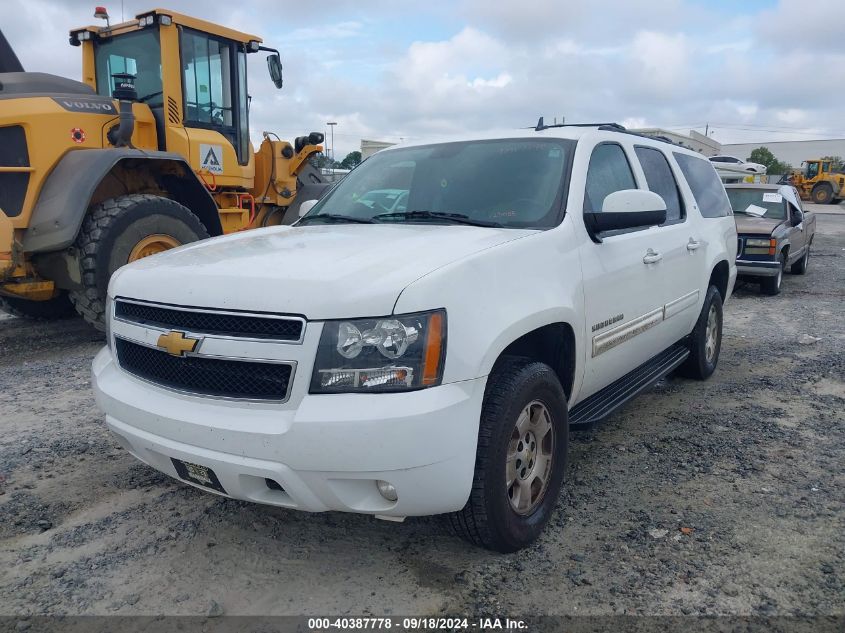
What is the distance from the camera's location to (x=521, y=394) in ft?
9.04

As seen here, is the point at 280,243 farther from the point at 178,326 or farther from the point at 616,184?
the point at 616,184

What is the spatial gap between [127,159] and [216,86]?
1739 mm

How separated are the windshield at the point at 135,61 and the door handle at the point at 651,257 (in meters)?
5.43

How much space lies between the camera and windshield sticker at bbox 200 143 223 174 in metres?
7.40

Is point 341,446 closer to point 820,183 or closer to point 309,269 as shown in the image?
point 309,269

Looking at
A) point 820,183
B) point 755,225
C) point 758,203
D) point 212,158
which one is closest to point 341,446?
point 212,158

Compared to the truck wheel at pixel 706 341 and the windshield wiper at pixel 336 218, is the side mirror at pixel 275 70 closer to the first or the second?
the windshield wiper at pixel 336 218

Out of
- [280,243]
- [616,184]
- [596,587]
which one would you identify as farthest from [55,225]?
[596,587]

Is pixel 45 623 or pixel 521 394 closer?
pixel 45 623

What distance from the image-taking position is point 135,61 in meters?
7.51

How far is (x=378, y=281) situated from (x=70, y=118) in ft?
16.6

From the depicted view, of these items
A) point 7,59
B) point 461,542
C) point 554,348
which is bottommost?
point 461,542

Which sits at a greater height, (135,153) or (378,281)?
(135,153)

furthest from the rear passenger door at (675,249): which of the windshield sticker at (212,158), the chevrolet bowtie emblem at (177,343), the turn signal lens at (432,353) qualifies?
the windshield sticker at (212,158)
